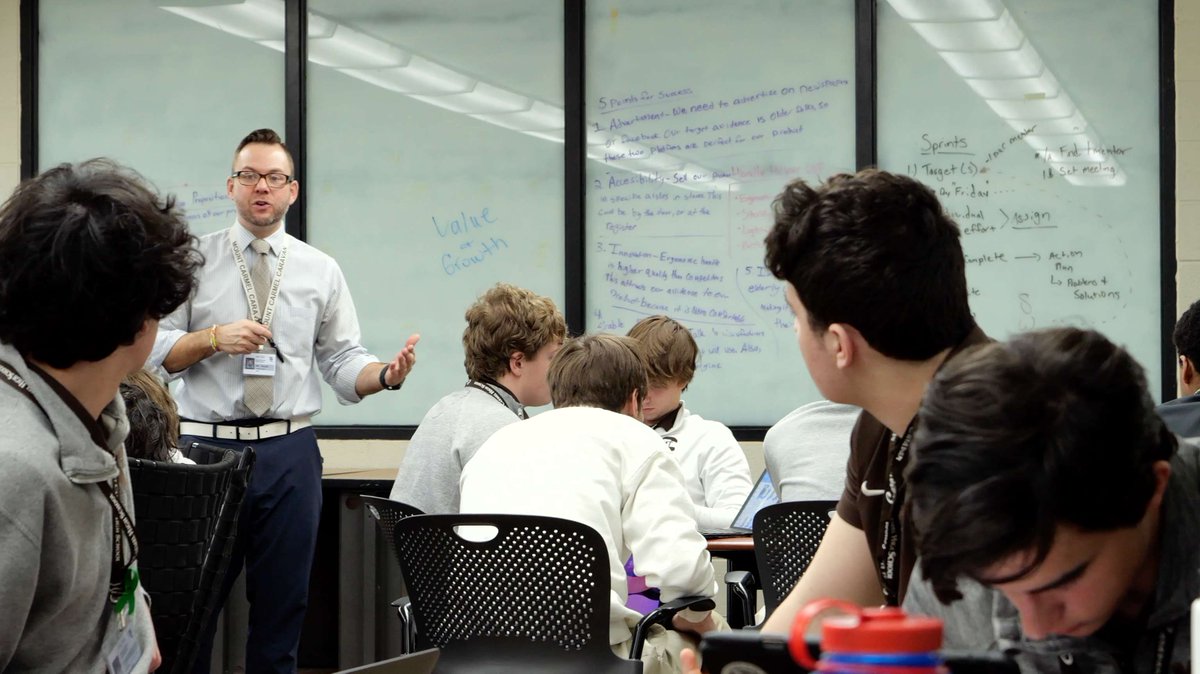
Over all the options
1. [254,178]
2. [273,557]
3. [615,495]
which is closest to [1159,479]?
[615,495]

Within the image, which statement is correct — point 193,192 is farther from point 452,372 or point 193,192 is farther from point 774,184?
point 774,184

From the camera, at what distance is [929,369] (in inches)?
57.7

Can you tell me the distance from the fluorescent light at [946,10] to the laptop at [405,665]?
4.45 metres

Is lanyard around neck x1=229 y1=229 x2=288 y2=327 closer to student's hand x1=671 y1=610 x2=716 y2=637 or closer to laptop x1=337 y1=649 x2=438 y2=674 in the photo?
student's hand x1=671 y1=610 x2=716 y2=637

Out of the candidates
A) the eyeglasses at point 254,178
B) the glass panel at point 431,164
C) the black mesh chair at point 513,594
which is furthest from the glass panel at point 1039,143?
the black mesh chair at point 513,594

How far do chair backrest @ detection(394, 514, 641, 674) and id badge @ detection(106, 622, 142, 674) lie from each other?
0.85 metres

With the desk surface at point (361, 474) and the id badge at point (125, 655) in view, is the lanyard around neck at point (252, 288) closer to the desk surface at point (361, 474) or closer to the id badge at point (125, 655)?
the desk surface at point (361, 474)

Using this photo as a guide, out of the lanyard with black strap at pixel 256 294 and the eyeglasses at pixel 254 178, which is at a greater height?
the eyeglasses at pixel 254 178

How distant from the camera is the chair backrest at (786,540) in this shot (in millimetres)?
2551

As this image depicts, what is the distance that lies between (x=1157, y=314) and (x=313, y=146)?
3.43 m

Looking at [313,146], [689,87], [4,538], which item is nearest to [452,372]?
[313,146]

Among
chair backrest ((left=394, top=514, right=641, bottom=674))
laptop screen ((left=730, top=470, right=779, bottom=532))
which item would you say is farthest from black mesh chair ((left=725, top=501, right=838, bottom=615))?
laptop screen ((left=730, top=470, right=779, bottom=532))

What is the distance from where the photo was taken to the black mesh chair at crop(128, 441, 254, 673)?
2131 mm

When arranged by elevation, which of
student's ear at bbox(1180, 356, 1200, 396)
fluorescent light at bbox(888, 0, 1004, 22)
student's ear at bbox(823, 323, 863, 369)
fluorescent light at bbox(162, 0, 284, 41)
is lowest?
student's ear at bbox(1180, 356, 1200, 396)
